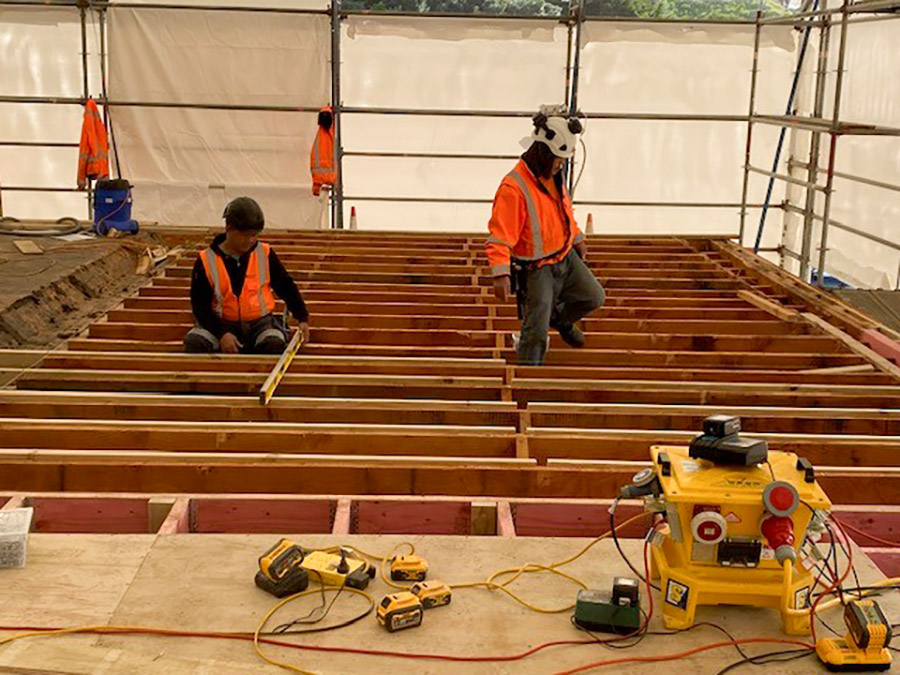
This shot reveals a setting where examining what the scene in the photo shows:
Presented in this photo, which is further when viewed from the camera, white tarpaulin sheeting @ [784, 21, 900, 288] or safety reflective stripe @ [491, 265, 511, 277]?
white tarpaulin sheeting @ [784, 21, 900, 288]

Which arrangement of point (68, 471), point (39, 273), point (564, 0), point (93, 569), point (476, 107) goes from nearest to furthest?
point (93, 569) → point (68, 471) → point (39, 273) → point (476, 107) → point (564, 0)

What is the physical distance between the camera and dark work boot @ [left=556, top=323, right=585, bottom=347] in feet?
17.9

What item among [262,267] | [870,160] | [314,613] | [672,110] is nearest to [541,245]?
[262,267]

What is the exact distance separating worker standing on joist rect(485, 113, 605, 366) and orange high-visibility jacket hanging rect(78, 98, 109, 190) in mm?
5755

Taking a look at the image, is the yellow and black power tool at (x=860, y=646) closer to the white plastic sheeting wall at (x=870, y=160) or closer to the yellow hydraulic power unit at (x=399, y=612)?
the yellow hydraulic power unit at (x=399, y=612)

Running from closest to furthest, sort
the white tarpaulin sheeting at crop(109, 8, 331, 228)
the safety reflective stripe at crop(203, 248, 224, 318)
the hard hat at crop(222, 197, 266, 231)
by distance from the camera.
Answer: the hard hat at crop(222, 197, 266, 231) → the safety reflective stripe at crop(203, 248, 224, 318) → the white tarpaulin sheeting at crop(109, 8, 331, 228)

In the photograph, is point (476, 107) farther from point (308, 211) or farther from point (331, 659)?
point (331, 659)

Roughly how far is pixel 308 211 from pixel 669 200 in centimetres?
380

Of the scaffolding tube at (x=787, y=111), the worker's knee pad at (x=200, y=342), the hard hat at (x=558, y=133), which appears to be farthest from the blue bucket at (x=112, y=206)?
the scaffolding tube at (x=787, y=111)

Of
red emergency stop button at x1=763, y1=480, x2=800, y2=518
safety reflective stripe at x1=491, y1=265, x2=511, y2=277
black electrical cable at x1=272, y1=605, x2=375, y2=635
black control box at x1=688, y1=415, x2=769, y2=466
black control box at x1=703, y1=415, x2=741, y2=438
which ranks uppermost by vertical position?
safety reflective stripe at x1=491, y1=265, x2=511, y2=277

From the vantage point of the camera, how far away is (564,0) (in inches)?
→ 456

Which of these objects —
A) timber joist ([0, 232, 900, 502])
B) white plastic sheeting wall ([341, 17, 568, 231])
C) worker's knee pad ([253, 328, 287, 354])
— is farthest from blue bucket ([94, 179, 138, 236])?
worker's knee pad ([253, 328, 287, 354])

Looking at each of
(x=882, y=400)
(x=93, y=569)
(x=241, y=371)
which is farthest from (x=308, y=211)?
(x=93, y=569)

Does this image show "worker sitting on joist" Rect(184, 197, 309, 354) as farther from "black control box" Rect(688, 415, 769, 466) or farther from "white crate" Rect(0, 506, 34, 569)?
"black control box" Rect(688, 415, 769, 466)
